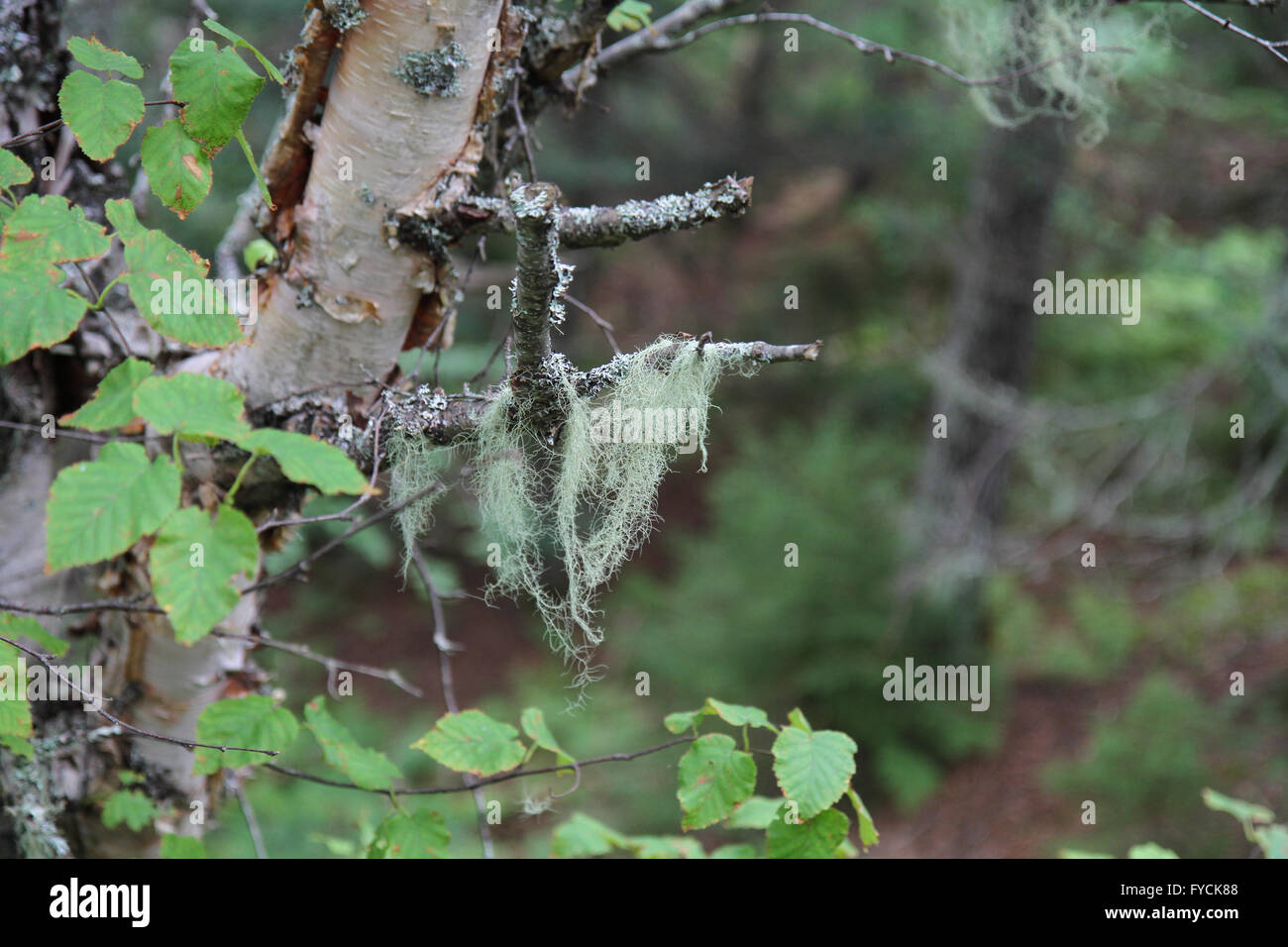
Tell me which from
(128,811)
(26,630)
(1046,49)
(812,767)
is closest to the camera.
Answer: (26,630)

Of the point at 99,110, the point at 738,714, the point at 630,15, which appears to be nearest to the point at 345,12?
the point at 99,110

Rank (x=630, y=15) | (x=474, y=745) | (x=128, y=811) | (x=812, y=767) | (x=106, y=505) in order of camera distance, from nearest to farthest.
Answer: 1. (x=106, y=505)
2. (x=812, y=767)
3. (x=474, y=745)
4. (x=128, y=811)
5. (x=630, y=15)

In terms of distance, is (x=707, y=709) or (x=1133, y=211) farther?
(x=1133, y=211)

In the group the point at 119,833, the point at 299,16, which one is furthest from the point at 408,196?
the point at 299,16

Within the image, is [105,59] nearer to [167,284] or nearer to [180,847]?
[167,284]

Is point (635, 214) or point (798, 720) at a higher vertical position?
point (635, 214)

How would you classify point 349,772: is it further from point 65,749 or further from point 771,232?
point 771,232

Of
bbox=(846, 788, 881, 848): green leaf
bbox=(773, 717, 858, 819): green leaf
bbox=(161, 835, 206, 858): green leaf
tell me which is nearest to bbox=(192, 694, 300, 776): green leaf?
bbox=(161, 835, 206, 858): green leaf

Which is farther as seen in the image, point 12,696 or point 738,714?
point 738,714

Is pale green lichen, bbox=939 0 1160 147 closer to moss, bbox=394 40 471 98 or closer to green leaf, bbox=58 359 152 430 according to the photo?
moss, bbox=394 40 471 98
